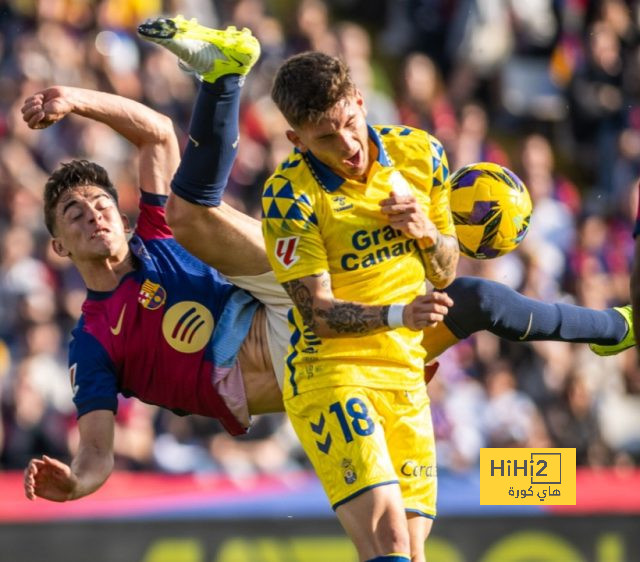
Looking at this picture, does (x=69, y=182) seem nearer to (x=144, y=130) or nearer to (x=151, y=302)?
(x=144, y=130)

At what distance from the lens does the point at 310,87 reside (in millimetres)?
5918

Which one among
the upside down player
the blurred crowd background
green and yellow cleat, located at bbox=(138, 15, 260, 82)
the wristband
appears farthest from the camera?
the blurred crowd background

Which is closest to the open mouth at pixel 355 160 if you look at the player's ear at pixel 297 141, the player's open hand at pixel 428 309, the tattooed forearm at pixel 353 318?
the player's ear at pixel 297 141

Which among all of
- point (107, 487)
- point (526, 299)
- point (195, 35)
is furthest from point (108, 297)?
point (107, 487)

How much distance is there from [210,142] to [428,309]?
1.58 metres

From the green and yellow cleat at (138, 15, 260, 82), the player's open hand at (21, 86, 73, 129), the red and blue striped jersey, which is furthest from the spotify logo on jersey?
the green and yellow cleat at (138, 15, 260, 82)

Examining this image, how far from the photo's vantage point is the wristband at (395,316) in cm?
579

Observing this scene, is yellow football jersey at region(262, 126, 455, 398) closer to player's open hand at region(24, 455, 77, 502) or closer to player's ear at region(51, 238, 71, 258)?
player's open hand at region(24, 455, 77, 502)

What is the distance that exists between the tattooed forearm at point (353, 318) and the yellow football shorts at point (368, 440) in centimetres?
29

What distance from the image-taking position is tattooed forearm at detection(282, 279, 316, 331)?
19.7 feet

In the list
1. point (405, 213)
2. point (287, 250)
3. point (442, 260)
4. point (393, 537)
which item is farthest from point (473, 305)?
point (393, 537)

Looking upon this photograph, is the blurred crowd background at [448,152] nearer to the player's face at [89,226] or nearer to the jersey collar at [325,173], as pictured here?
the player's face at [89,226]

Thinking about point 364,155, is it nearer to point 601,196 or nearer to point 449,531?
point 449,531

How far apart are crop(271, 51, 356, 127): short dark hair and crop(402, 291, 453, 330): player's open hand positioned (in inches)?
34.9
